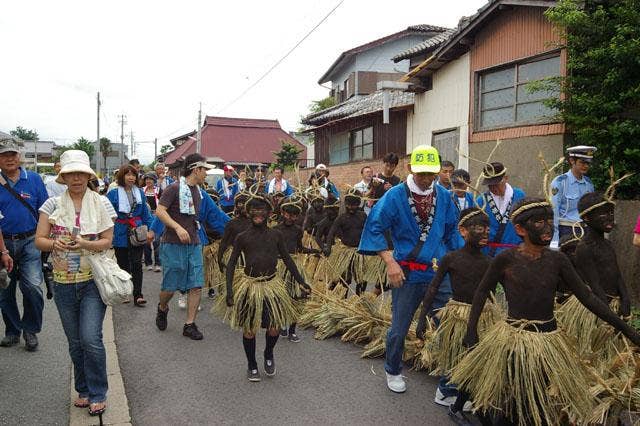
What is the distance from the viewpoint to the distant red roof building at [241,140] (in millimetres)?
41250

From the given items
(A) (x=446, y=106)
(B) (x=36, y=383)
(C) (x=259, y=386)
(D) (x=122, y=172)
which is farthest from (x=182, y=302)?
(A) (x=446, y=106)

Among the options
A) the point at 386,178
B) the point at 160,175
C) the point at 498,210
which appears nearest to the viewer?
the point at 498,210

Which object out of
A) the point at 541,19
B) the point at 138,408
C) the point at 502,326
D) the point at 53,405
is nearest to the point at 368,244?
the point at 502,326

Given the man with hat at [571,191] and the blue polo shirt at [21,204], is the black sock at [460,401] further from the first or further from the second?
the blue polo shirt at [21,204]

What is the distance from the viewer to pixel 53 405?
4.17 m

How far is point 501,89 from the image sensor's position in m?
11.4

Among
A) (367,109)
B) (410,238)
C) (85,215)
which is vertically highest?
(367,109)

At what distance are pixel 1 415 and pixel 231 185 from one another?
7.39 metres

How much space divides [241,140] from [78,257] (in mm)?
39904

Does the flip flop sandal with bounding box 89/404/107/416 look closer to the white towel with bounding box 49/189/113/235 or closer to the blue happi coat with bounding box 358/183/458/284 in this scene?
the white towel with bounding box 49/189/113/235

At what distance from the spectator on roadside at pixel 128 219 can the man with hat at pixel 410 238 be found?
13.3ft

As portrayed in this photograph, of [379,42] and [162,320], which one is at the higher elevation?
[379,42]

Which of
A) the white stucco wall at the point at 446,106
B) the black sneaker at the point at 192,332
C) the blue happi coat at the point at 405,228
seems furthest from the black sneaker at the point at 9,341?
the white stucco wall at the point at 446,106

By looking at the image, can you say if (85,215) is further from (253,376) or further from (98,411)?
(253,376)
